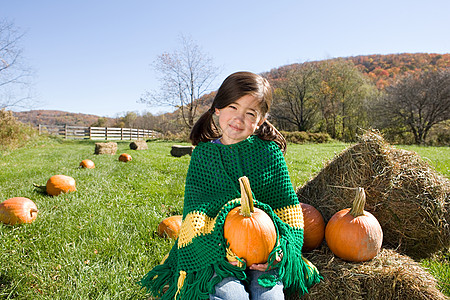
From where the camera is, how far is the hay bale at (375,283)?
203cm

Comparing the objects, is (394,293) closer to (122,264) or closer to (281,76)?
(122,264)

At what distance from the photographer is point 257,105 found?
2.14 metres

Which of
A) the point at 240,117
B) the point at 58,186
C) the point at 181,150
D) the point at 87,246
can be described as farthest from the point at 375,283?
the point at 181,150

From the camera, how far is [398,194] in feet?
9.19

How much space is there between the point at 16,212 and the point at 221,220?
3158 mm

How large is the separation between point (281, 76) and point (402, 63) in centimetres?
4419

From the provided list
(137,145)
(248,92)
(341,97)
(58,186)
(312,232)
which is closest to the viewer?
(248,92)

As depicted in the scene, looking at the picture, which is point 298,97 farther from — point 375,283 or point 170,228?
point 375,283

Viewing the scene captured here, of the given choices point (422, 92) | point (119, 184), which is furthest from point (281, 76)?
point (119, 184)

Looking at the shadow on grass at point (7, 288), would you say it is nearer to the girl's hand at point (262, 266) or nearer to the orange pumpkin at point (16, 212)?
the orange pumpkin at point (16, 212)

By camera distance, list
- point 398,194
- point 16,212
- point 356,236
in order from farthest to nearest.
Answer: point 16,212, point 398,194, point 356,236

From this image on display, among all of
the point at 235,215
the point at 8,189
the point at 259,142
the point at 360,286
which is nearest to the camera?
the point at 235,215

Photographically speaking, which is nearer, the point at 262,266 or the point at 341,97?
the point at 262,266

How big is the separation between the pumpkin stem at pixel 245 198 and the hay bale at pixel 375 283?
828mm
